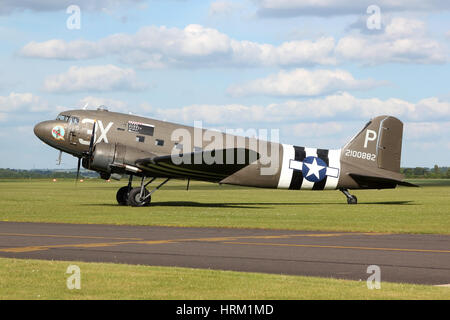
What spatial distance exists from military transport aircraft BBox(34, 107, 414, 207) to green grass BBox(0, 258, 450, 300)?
2346cm

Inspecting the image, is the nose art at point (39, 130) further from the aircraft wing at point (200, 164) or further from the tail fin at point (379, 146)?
the tail fin at point (379, 146)

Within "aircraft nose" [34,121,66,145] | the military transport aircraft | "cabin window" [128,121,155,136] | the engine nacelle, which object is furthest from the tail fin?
"aircraft nose" [34,121,66,145]

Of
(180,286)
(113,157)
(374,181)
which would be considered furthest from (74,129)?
(180,286)

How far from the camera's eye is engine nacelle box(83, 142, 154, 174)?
38094 mm

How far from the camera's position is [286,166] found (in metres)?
42.3

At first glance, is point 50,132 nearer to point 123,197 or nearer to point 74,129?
point 74,129

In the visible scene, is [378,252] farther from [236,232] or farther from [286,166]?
[286,166]

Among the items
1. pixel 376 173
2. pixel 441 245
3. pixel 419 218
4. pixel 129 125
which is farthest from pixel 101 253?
pixel 376 173

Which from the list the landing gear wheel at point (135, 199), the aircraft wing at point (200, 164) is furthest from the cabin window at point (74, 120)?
the landing gear wheel at point (135, 199)

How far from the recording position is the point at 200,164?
39.2 meters

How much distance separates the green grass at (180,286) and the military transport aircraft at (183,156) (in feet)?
77.0

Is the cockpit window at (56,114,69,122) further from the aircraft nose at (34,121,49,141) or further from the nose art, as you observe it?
the nose art

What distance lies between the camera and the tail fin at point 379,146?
45.1 meters

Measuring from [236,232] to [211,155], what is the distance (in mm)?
13228
